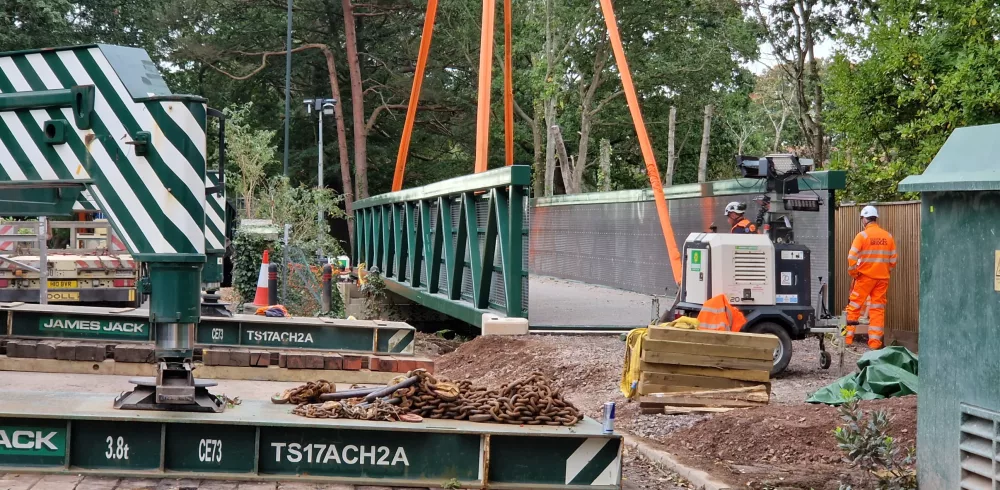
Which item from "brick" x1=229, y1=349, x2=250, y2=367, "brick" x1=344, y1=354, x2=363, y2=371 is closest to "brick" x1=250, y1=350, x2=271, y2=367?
"brick" x1=229, y1=349, x2=250, y2=367

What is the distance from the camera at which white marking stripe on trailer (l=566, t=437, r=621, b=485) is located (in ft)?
20.0

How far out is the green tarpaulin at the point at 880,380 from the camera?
8984 mm

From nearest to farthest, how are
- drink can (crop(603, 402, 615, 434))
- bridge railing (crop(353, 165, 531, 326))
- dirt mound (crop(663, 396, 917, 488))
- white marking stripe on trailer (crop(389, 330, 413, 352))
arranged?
drink can (crop(603, 402, 615, 434)) → dirt mound (crop(663, 396, 917, 488)) → white marking stripe on trailer (crop(389, 330, 413, 352)) → bridge railing (crop(353, 165, 531, 326))

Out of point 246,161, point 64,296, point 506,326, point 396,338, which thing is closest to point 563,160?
point 246,161

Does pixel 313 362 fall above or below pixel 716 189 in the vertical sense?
below

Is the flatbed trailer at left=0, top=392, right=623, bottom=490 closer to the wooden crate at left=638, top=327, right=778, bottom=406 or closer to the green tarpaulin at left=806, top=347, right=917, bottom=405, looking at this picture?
the wooden crate at left=638, top=327, right=778, bottom=406

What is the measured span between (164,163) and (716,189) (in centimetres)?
1161

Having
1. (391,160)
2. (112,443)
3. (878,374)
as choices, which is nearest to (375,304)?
(878,374)

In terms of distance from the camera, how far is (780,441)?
25.9ft

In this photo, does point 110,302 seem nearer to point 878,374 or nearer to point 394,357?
point 394,357

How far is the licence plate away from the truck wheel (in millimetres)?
9445

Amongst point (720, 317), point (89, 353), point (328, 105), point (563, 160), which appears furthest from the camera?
point (563, 160)

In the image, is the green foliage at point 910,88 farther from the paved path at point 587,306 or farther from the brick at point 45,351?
the brick at point 45,351

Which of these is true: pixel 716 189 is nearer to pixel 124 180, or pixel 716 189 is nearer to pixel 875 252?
pixel 875 252
